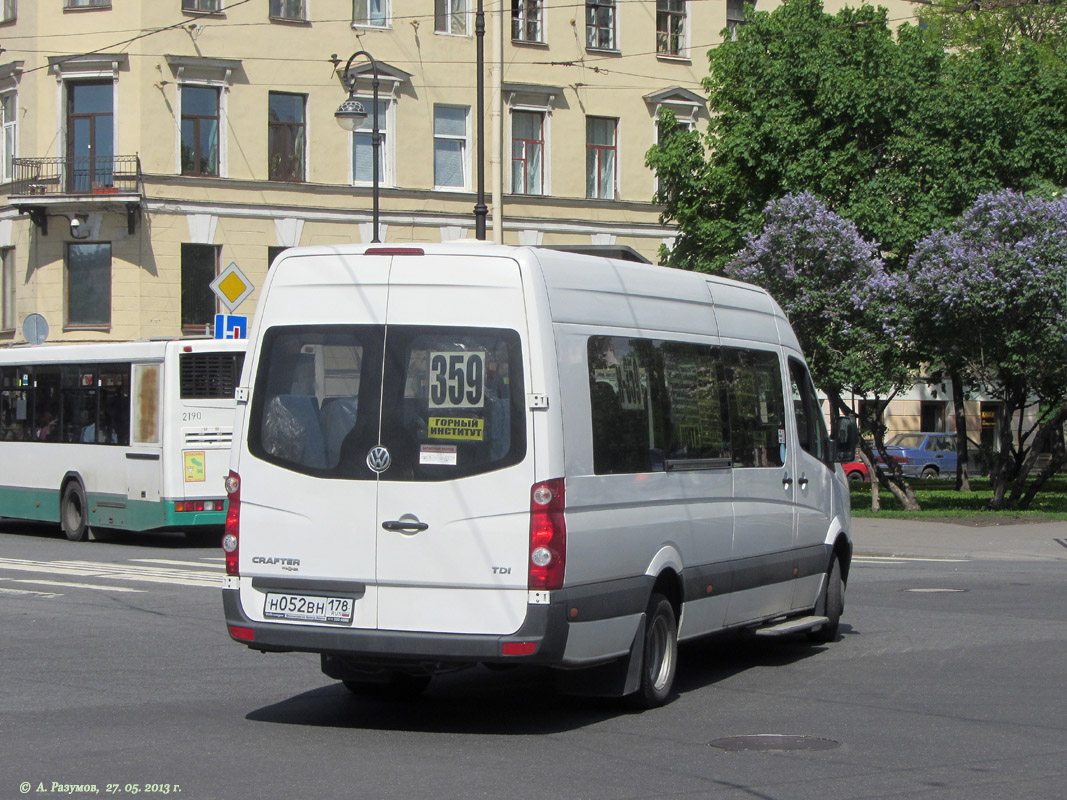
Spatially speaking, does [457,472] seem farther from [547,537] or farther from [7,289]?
[7,289]

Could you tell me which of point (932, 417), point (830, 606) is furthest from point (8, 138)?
point (932, 417)

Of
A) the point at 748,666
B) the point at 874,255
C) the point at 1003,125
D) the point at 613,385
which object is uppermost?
the point at 1003,125

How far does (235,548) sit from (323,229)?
3152 cm

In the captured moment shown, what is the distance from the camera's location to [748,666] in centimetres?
1093

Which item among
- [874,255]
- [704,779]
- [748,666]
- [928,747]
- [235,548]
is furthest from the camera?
[874,255]

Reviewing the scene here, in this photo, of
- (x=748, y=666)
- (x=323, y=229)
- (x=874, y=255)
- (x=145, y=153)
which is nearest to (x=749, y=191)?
(x=874, y=255)

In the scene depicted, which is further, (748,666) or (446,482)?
(748,666)

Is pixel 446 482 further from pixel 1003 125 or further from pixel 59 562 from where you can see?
pixel 1003 125

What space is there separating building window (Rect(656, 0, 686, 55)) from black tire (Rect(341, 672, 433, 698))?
35.7 metres

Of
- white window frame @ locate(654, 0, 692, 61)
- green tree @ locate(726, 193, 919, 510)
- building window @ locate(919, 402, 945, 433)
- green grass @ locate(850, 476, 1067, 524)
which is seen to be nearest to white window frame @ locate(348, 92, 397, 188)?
white window frame @ locate(654, 0, 692, 61)

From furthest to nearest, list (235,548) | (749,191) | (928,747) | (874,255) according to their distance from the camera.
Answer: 1. (749,191)
2. (874,255)
3. (235,548)
4. (928,747)

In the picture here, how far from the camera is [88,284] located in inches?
1486

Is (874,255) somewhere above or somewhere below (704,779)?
above

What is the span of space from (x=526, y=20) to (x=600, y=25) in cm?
226
